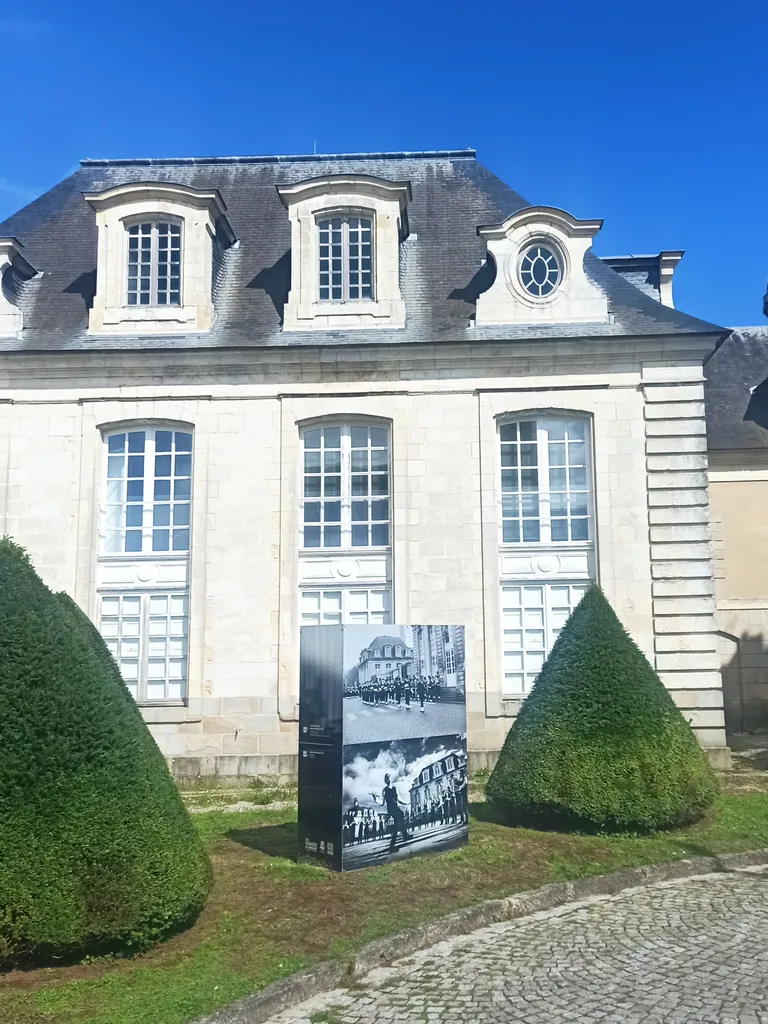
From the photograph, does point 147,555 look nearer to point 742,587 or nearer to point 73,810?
point 73,810

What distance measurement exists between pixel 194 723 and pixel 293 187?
841 centimetres

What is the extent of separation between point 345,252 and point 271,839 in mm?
9213

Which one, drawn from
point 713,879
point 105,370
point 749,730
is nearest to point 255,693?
point 105,370

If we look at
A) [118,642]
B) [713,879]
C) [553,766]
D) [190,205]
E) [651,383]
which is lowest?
[713,879]

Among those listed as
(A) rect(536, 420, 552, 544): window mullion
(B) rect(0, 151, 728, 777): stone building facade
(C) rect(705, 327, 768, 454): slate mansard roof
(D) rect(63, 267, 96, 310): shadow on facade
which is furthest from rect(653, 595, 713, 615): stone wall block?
(D) rect(63, 267, 96, 310): shadow on facade

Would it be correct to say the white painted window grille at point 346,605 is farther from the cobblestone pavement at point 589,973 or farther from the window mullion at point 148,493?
the cobblestone pavement at point 589,973

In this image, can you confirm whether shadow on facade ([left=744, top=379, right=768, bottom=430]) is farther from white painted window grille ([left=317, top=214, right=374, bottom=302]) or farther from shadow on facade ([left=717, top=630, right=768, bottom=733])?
white painted window grille ([left=317, top=214, right=374, bottom=302])

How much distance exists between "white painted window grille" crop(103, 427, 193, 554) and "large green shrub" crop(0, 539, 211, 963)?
25.6ft

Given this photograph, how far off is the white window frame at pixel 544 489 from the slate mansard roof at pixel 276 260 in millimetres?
1281

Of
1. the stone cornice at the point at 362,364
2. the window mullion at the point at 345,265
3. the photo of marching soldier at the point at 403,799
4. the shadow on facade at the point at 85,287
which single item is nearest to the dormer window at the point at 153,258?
the shadow on facade at the point at 85,287

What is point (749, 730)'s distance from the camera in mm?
18203

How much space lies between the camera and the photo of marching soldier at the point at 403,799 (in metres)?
8.14

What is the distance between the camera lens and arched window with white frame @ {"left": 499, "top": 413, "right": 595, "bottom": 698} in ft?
45.6

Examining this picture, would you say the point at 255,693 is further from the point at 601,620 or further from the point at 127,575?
the point at 601,620
